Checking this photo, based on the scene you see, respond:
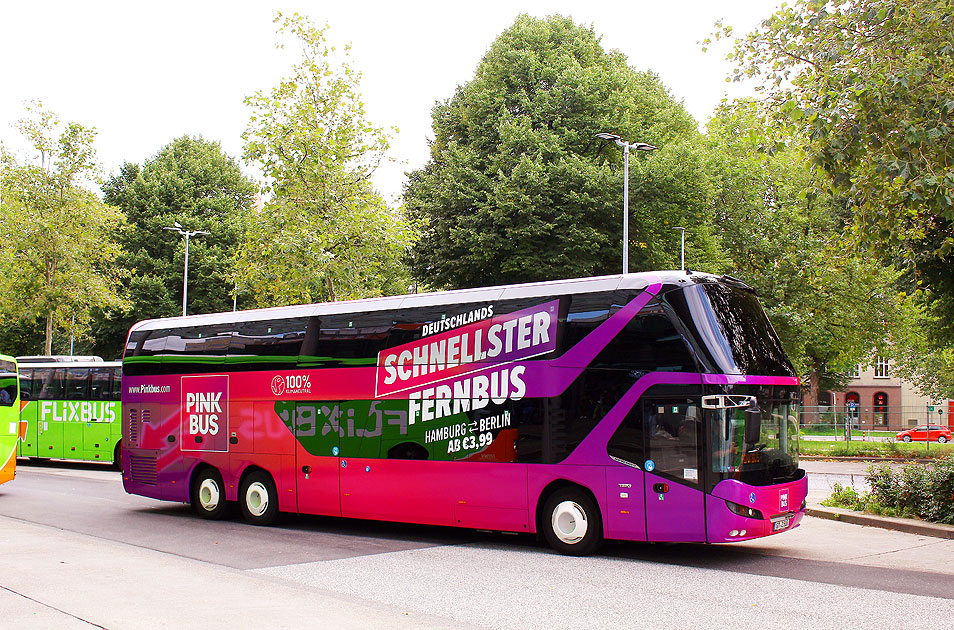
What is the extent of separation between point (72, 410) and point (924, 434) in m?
27.6

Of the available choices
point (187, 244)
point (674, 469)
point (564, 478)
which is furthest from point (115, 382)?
point (187, 244)

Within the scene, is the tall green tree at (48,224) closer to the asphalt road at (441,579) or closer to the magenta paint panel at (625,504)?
the asphalt road at (441,579)

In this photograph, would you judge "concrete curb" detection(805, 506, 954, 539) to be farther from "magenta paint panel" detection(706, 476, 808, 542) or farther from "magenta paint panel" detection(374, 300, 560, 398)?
"magenta paint panel" detection(374, 300, 560, 398)

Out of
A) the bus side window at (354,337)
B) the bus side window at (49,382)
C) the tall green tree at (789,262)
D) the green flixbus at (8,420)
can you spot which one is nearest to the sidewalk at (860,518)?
the bus side window at (354,337)

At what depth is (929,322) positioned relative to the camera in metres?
24.3

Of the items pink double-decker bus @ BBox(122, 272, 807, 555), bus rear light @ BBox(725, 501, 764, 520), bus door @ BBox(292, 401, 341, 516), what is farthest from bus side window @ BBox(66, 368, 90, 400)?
bus rear light @ BBox(725, 501, 764, 520)

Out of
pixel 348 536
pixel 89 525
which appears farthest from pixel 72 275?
pixel 348 536

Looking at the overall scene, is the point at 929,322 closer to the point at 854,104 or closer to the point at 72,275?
the point at 854,104

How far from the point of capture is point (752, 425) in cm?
1066

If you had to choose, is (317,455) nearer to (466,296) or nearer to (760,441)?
(466,296)

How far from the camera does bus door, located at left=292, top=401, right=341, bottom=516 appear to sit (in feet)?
45.8

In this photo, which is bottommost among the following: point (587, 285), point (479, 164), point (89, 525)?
point (89, 525)

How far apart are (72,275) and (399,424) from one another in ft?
85.9

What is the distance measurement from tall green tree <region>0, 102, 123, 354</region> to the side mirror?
30.4 metres
